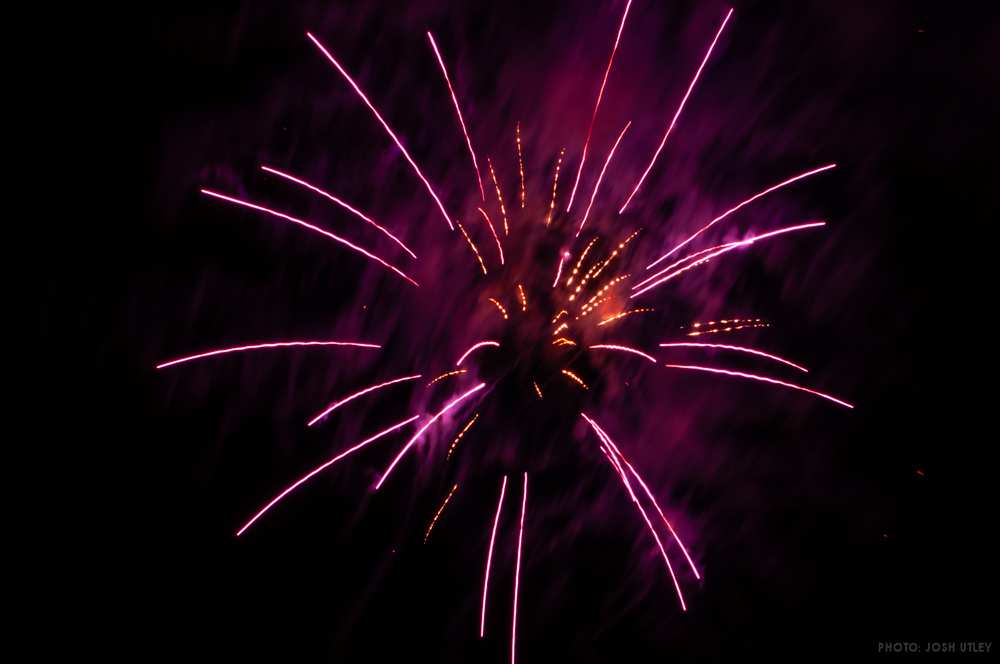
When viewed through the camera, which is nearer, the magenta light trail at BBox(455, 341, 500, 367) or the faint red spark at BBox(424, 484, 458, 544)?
the magenta light trail at BBox(455, 341, 500, 367)

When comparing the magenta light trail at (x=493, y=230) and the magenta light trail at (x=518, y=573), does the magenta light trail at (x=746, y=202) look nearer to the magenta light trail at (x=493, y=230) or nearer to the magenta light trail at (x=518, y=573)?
the magenta light trail at (x=493, y=230)

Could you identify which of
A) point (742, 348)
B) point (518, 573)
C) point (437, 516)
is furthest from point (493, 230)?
point (518, 573)

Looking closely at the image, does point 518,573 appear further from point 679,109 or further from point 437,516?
point 679,109

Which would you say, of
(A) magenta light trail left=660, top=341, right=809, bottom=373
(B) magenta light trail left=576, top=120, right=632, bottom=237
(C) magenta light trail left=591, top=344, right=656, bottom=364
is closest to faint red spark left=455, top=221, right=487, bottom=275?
(B) magenta light trail left=576, top=120, right=632, bottom=237

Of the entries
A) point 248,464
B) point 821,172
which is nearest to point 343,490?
point 248,464

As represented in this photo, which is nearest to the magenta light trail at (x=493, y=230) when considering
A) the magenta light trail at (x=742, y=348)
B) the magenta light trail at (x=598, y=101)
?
the magenta light trail at (x=598, y=101)

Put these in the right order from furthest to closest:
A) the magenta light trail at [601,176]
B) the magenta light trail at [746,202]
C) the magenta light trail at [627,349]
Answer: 1. the magenta light trail at [601,176]
2. the magenta light trail at [746,202]
3. the magenta light trail at [627,349]

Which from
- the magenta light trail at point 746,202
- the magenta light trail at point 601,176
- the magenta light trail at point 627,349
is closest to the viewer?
the magenta light trail at point 627,349

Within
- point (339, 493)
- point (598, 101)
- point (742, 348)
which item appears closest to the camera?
point (742, 348)

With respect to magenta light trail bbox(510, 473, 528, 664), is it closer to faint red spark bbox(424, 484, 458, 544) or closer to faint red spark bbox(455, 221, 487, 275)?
faint red spark bbox(424, 484, 458, 544)
